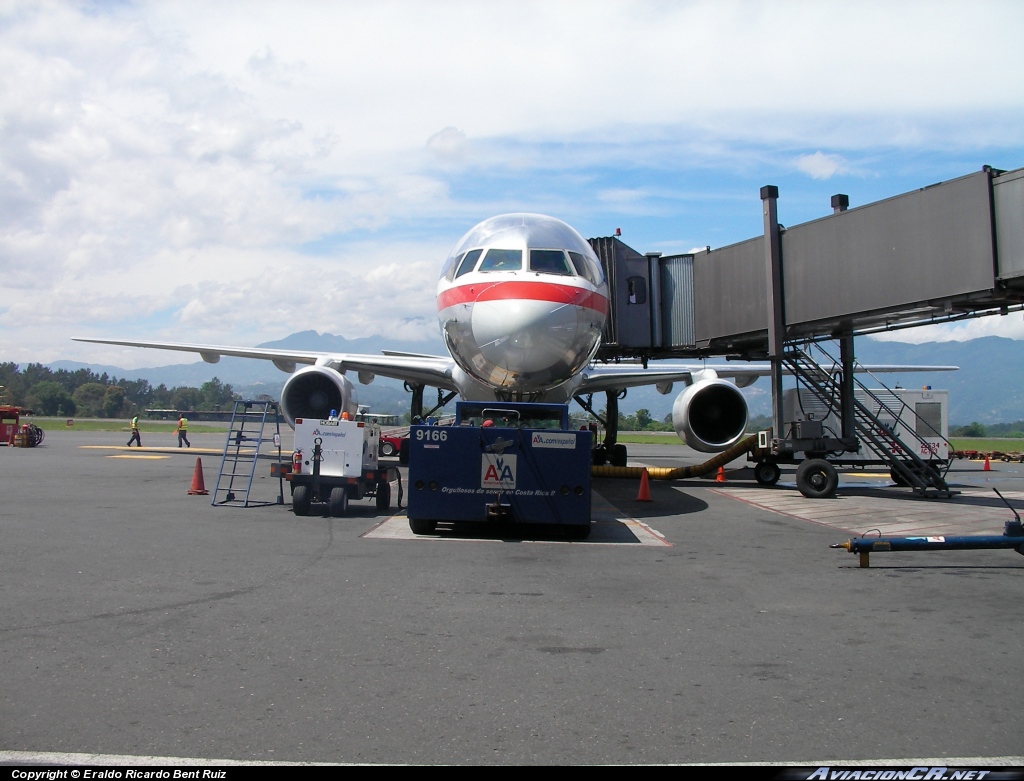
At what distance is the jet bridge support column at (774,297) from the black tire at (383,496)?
300 inches

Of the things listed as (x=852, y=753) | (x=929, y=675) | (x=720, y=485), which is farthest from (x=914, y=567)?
(x=720, y=485)

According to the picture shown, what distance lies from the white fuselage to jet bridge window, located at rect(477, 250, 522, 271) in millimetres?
15

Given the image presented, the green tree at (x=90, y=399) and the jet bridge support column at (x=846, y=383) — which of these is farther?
the green tree at (x=90, y=399)

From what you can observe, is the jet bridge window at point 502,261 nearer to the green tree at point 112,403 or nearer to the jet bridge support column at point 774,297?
the jet bridge support column at point 774,297

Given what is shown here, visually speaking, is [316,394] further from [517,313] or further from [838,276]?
[838,276]

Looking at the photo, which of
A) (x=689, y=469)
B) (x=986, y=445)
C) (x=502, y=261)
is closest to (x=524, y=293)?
(x=502, y=261)

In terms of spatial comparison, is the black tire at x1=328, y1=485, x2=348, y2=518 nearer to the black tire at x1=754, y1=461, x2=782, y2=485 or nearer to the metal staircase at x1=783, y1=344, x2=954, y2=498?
the metal staircase at x1=783, y1=344, x2=954, y2=498

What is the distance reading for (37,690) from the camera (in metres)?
4.20

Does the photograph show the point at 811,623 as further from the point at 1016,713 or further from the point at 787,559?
the point at 787,559

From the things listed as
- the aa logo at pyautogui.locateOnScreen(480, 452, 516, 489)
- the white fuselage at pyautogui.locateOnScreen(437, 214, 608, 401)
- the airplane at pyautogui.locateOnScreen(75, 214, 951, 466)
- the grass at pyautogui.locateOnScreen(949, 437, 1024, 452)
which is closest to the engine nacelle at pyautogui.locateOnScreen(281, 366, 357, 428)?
the airplane at pyautogui.locateOnScreen(75, 214, 951, 466)

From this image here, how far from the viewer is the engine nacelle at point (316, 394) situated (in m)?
16.2


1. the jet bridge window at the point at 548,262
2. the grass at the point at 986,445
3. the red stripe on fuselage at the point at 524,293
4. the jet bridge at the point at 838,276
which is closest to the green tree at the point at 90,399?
the grass at the point at 986,445

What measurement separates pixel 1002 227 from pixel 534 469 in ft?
24.8

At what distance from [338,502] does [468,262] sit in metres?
4.13
